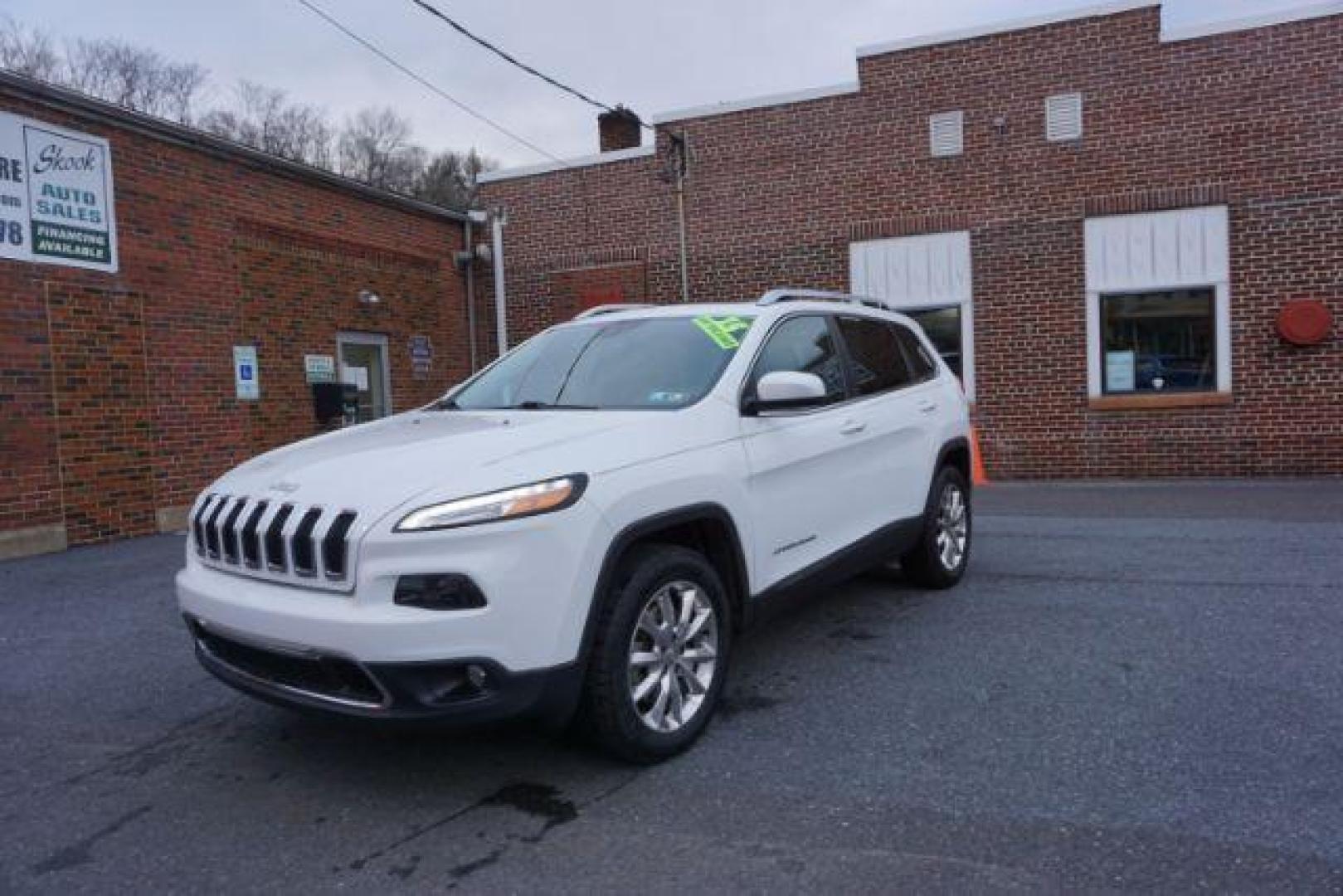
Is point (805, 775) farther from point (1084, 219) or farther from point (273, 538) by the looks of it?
point (1084, 219)

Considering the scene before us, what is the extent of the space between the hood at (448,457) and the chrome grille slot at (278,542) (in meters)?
0.05

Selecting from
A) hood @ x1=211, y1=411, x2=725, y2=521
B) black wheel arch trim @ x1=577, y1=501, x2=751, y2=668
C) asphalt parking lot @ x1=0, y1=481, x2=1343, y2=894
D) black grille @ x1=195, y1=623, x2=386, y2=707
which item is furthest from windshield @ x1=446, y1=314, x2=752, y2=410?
black grille @ x1=195, y1=623, x2=386, y2=707

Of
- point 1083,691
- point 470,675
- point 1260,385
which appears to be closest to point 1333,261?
point 1260,385

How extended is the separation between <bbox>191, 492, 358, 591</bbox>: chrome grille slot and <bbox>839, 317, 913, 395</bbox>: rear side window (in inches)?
112

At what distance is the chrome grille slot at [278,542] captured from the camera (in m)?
3.13

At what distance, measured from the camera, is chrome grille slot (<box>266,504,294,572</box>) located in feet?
10.3

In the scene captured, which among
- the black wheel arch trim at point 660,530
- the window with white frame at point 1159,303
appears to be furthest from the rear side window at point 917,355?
the window with white frame at point 1159,303

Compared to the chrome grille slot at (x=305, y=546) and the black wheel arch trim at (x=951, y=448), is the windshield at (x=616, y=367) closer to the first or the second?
the chrome grille slot at (x=305, y=546)

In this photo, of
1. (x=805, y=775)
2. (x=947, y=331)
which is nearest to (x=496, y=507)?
(x=805, y=775)

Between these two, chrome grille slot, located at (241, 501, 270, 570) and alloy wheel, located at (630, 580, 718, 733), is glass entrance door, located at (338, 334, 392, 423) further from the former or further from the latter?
alloy wheel, located at (630, 580, 718, 733)

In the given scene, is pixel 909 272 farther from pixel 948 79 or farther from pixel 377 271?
pixel 377 271

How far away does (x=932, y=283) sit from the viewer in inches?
484

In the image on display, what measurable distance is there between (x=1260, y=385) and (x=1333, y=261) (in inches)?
59.9

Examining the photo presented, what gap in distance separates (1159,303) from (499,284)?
8.80 m
